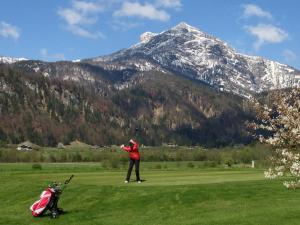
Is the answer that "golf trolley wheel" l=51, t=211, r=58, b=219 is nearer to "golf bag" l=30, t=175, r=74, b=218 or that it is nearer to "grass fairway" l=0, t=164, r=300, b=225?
"golf bag" l=30, t=175, r=74, b=218

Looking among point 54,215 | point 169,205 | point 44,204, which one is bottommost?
point 54,215

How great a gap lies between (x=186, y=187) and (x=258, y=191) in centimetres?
397

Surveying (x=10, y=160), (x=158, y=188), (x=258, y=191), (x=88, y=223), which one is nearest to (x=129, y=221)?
(x=88, y=223)

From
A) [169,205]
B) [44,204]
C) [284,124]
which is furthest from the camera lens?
[169,205]

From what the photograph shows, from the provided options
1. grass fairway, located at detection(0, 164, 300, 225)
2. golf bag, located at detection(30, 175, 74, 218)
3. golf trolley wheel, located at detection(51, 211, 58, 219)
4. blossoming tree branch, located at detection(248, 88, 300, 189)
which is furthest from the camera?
golf bag, located at detection(30, 175, 74, 218)

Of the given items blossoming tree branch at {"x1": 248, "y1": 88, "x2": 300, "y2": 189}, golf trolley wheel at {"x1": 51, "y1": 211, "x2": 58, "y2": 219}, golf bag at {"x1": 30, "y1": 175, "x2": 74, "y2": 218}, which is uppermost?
blossoming tree branch at {"x1": 248, "y1": 88, "x2": 300, "y2": 189}

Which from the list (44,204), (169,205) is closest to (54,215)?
(44,204)

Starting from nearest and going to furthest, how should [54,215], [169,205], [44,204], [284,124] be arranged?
[284,124] < [54,215] < [44,204] < [169,205]

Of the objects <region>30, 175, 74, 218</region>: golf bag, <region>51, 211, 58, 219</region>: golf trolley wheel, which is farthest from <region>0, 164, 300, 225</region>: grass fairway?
<region>30, 175, 74, 218</region>: golf bag

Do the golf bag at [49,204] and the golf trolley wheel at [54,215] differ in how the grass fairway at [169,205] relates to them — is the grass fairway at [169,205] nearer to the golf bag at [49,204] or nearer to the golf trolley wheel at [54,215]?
the golf trolley wheel at [54,215]

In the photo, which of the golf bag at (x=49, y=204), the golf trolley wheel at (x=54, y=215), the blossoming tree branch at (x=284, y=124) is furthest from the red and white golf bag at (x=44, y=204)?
the blossoming tree branch at (x=284, y=124)

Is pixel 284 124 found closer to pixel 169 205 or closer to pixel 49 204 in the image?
pixel 169 205

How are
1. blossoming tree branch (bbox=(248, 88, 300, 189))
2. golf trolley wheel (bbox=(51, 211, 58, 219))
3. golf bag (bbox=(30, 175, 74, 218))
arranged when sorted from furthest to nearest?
golf bag (bbox=(30, 175, 74, 218))
golf trolley wheel (bbox=(51, 211, 58, 219))
blossoming tree branch (bbox=(248, 88, 300, 189))

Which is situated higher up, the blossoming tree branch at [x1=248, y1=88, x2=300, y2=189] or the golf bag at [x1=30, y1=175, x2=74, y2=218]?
the blossoming tree branch at [x1=248, y1=88, x2=300, y2=189]
